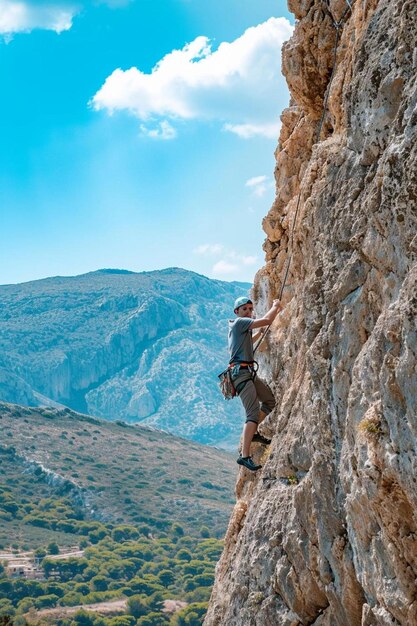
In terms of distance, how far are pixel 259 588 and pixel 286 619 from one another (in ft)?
2.15

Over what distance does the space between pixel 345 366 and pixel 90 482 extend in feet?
468

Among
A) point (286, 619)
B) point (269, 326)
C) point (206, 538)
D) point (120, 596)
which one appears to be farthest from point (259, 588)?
point (206, 538)

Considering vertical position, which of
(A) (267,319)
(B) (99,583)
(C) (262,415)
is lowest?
(B) (99,583)

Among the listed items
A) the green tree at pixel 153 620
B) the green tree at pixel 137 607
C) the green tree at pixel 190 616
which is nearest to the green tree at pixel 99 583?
the green tree at pixel 137 607

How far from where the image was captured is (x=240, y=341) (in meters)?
10.1

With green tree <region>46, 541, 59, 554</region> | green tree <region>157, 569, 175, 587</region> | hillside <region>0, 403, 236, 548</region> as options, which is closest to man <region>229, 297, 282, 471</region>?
green tree <region>157, 569, 175, 587</region>

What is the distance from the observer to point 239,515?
35.5ft

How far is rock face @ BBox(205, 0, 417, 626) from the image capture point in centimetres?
614

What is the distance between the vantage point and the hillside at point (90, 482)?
12400 centimetres

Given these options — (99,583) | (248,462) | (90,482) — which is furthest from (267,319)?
(90,482)

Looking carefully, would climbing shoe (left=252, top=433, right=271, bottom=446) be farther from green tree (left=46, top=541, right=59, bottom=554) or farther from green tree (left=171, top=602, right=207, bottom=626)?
green tree (left=46, top=541, right=59, bottom=554)

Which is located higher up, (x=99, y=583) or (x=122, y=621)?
(x=122, y=621)

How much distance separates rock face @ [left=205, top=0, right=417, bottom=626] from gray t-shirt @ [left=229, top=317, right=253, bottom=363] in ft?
1.62

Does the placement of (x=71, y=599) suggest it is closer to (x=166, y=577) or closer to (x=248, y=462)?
(x=166, y=577)
